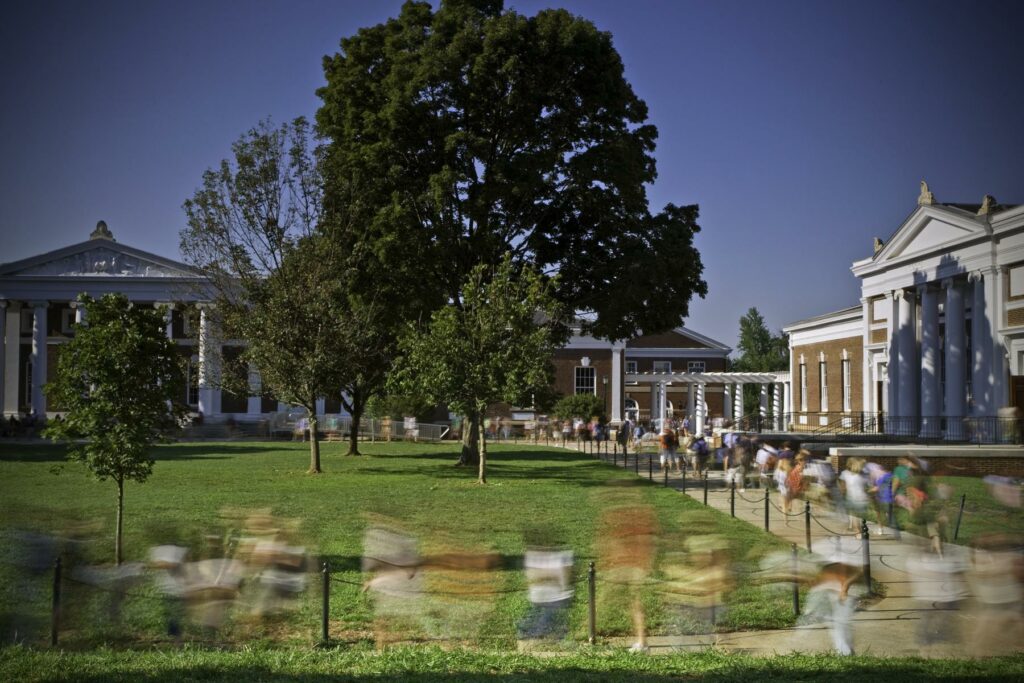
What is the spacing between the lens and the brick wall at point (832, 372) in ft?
165

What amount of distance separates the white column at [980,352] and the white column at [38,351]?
194 feet

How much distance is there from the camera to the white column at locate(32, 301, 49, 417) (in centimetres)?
6594

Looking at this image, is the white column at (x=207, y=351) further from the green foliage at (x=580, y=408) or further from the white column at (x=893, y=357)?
the white column at (x=893, y=357)

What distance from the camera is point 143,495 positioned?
2247 centimetres

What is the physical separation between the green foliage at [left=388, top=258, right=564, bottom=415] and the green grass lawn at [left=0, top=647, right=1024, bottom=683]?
685 inches

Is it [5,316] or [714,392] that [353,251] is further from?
[714,392]

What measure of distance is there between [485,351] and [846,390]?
31202 mm

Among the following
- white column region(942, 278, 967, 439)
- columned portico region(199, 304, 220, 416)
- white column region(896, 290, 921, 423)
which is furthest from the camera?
white column region(896, 290, 921, 423)

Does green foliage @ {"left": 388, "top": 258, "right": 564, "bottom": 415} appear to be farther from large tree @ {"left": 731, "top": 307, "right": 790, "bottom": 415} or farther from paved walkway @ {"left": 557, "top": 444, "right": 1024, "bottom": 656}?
large tree @ {"left": 731, "top": 307, "right": 790, "bottom": 415}

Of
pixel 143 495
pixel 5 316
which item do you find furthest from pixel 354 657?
pixel 5 316

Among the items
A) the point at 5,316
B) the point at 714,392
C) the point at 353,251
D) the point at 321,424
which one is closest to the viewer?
the point at 353,251

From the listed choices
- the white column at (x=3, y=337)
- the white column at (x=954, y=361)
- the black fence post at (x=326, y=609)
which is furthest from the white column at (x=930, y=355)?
the white column at (x=3, y=337)

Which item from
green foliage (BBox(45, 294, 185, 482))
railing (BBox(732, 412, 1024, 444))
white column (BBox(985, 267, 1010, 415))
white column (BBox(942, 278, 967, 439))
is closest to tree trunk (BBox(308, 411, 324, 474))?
green foliage (BBox(45, 294, 185, 482))

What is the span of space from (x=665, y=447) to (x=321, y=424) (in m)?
34.0
